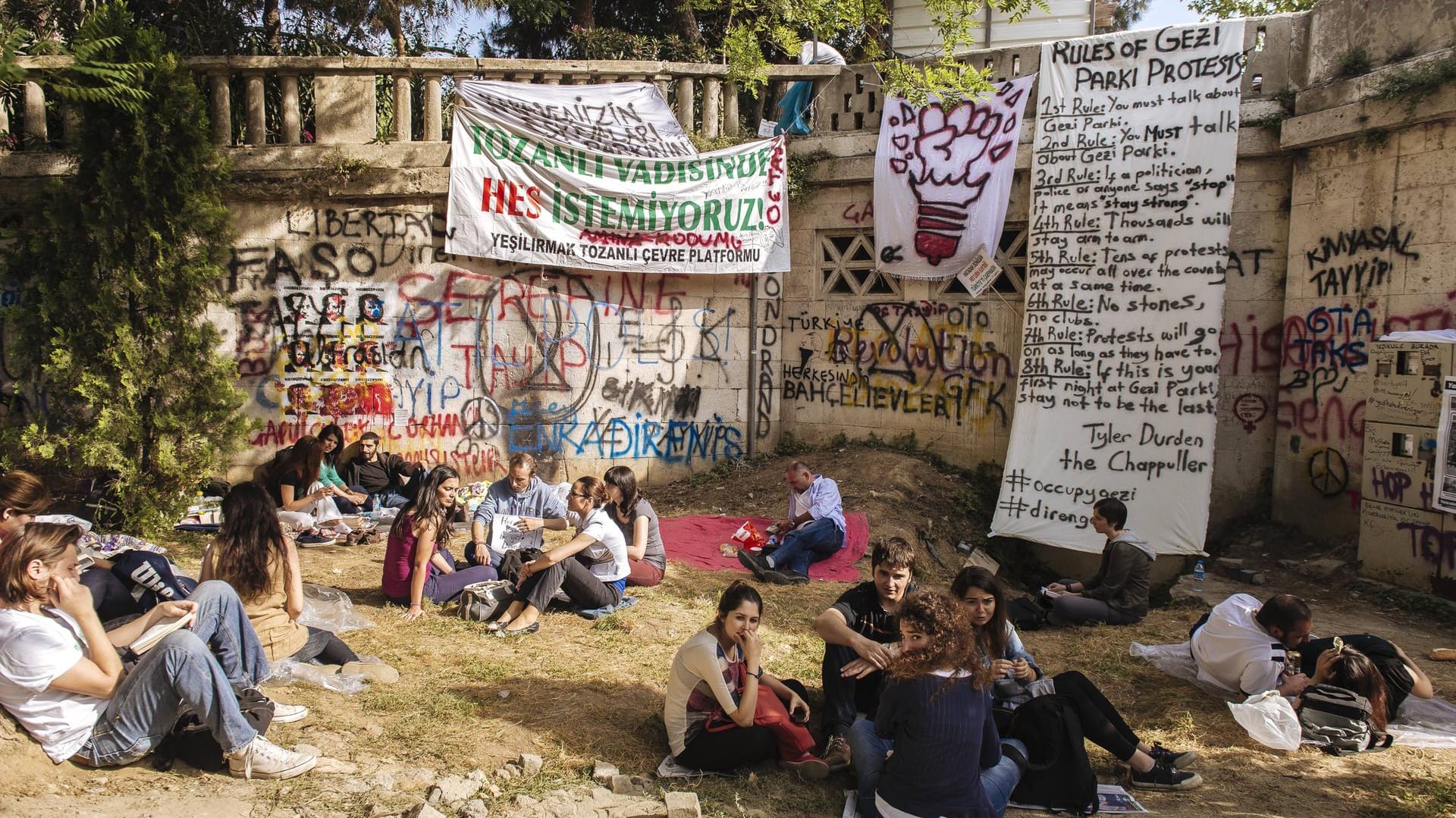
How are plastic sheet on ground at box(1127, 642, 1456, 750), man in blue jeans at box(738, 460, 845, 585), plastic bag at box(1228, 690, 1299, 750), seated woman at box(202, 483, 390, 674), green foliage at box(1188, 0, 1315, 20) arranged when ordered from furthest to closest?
green foliage at box(1188, 0, 1315, 20), man in blue jeans at box(738, 460, 845, 585), plastic sheet on ground at box(1127, 642, 1456, 750), plastic bag at box(1228, 690, 1299, 750), seated woman at box(202, 483, 390, 674)

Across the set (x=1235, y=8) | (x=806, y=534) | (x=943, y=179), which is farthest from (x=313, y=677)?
(x=1235, y=8)

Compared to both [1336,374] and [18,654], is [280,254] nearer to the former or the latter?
[18,654]

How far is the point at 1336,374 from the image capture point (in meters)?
9.30

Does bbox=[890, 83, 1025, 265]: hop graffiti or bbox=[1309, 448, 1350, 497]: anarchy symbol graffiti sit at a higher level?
bbox=[890, 83, 1025, 265]: hop graffiti

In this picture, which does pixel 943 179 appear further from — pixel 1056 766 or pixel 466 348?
pixel 1056 766

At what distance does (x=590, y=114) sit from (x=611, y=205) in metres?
1.02

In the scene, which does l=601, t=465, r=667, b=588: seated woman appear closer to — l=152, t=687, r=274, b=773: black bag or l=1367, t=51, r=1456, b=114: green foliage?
l=152, t=687, r=274, b=773: black bag

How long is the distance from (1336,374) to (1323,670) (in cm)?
474

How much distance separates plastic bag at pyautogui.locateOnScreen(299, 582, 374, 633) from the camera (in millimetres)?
6621

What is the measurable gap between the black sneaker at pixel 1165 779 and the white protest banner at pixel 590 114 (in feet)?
26.7

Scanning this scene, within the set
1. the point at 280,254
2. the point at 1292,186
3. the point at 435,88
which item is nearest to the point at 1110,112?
the point at 1292,186

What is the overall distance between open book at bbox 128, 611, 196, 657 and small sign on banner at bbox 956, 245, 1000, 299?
8362 millimetres

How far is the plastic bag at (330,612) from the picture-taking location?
6.62 m

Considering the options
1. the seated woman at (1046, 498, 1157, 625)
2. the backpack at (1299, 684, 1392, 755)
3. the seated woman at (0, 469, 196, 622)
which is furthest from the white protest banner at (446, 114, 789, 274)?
the backpack at (1299, 684, 1392, 755)
